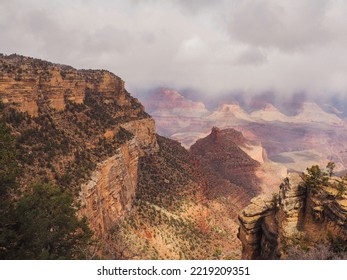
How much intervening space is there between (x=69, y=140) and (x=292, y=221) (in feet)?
97.6

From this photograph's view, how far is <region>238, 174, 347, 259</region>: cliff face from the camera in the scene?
70.7ft

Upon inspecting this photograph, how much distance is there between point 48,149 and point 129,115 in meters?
34.4

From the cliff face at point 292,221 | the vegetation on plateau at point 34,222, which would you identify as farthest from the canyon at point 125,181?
the vegetation on plateau at point 34,222

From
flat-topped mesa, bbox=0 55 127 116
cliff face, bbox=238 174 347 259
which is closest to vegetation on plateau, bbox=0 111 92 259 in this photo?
cliff face, bbox=238 174 347 259

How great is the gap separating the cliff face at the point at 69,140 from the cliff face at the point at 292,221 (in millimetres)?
17782

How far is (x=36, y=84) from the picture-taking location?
41.8m

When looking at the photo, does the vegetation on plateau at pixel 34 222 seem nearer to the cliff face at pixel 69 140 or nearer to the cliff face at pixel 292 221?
the cliff face at pixel 69 140

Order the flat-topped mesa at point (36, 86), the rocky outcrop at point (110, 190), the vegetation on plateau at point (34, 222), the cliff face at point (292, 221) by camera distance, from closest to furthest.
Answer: the vegetation on plateau at point (34, 222), the cliff face at point (292, 221), the rocky outcrop at point (110, 190), the flat-topped mesa at point (36, 86)

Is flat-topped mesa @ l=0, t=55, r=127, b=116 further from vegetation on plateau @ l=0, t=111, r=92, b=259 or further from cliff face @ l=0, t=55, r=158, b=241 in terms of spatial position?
vegetation on plateau @ l=0, t=111, r=92, b=259

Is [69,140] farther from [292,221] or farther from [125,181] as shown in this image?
[292,221]

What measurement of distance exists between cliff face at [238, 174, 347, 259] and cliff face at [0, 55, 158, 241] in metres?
17.8

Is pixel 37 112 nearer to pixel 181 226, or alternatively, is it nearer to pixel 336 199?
pixel 181 226

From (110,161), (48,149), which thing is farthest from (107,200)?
(48,149)

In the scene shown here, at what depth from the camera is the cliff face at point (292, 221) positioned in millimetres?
21547
